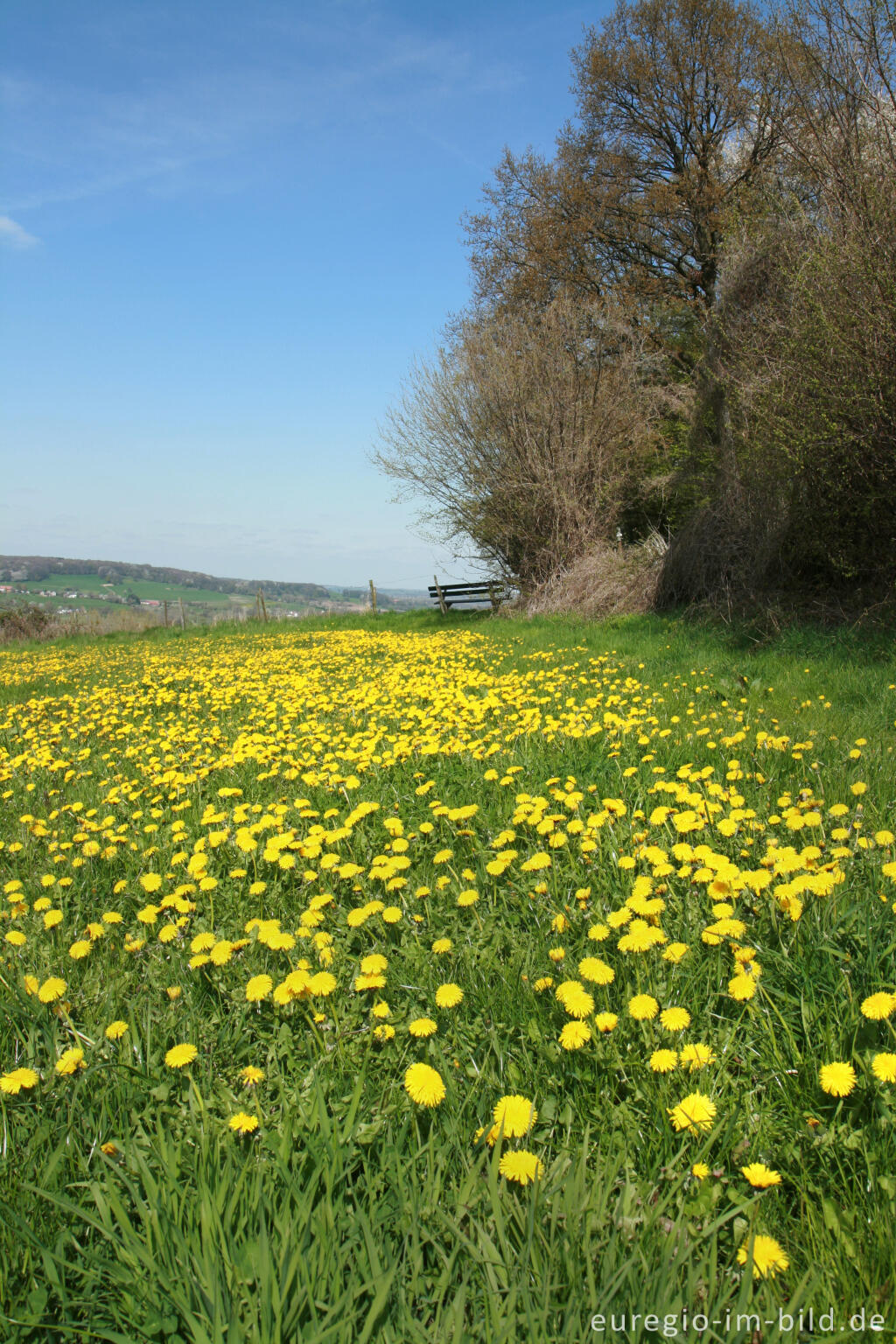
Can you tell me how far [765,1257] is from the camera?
100cm

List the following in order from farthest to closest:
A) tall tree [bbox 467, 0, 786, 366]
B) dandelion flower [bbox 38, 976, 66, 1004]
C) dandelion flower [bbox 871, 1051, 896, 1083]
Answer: tall tree [bbox 467, 0, 786, 366] < dandelion flower [bbox 38, 976, 66, 1004] < dandelion flower [bbox 871, 1051, 896, 1083]

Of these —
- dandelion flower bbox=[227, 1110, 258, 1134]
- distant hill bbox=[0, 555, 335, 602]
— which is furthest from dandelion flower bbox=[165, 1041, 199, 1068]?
→ distant hill bbox=[0, 555, 335, 602]

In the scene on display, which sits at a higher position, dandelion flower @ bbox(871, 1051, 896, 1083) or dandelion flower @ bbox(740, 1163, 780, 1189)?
dandelion flower @ bbox(871, 1051, 896, 1083)

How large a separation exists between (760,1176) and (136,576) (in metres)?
79.1

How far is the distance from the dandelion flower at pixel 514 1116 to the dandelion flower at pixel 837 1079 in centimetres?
53

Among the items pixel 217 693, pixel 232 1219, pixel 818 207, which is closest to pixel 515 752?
pixel 232 1219

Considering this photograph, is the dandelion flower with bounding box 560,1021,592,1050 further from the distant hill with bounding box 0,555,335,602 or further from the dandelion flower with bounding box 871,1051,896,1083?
the distant hill with bounding box 0,555,335,602

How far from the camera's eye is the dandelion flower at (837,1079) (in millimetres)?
1227

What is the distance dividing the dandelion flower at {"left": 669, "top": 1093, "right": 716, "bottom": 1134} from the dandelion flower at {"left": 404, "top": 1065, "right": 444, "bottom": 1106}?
43 cm

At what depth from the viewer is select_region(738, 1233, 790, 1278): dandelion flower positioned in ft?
3.27

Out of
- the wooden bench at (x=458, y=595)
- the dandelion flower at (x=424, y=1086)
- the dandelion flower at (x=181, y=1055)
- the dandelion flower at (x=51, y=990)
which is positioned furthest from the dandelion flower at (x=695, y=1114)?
the wooden bench at (x=458, y=595)

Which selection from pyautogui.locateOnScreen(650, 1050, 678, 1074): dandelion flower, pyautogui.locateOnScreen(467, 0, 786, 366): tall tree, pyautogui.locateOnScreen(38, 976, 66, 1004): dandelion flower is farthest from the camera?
pyautogui.locateOnScreen(467, 0, 786, 366): tall tree

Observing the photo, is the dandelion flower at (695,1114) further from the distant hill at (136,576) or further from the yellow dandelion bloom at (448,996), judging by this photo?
the distant hill at (136,576)

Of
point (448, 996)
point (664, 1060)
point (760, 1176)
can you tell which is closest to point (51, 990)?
point (448, 996)
